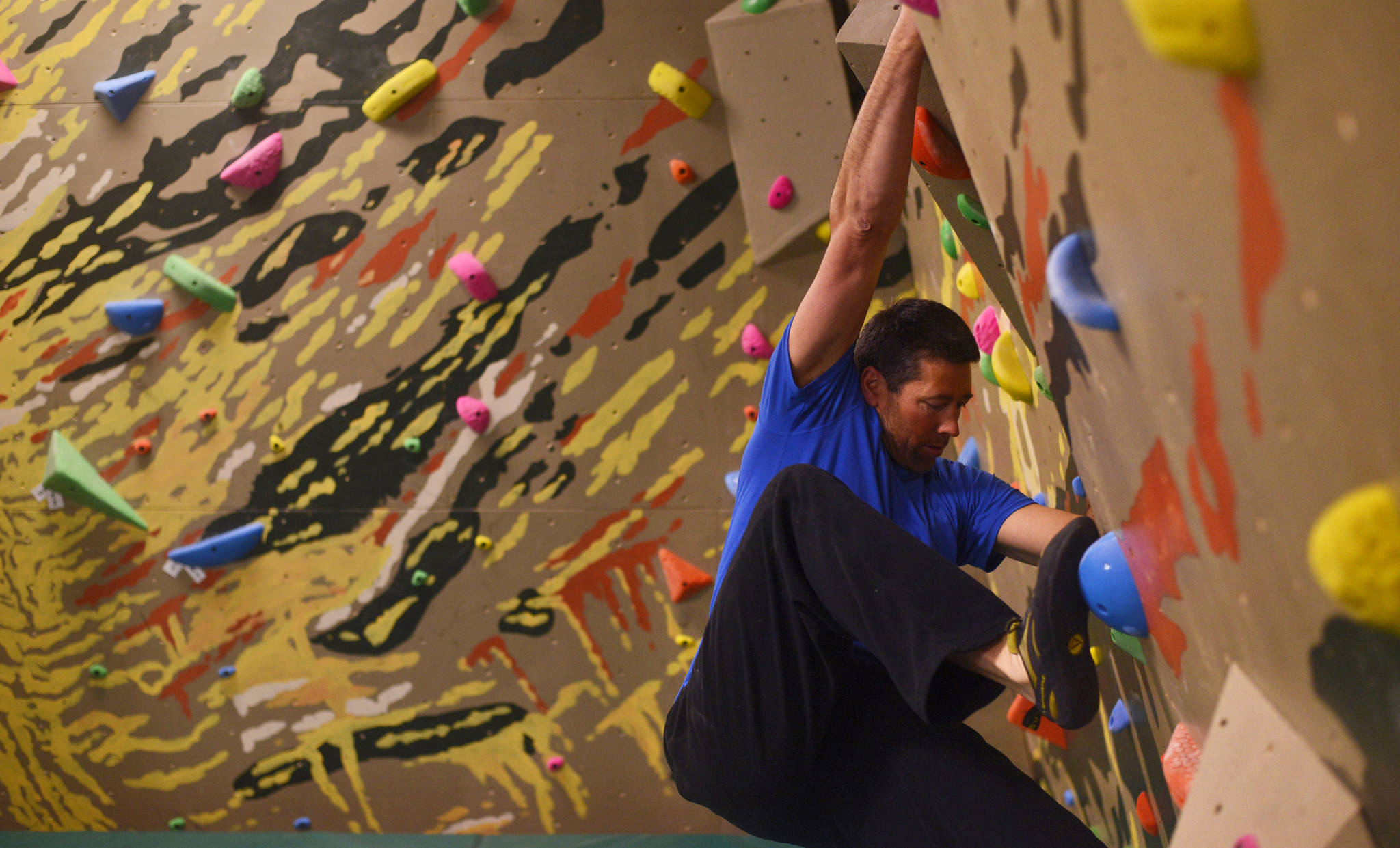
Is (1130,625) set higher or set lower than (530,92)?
lower

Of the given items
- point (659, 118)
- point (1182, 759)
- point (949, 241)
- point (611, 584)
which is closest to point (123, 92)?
point (659, 118)

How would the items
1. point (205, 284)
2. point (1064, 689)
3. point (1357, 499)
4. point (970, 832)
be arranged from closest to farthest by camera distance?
point (1357, 499) → point (1064, 689) → point (970, 832) → point (205, 284)

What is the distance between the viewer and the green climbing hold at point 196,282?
2957 mm

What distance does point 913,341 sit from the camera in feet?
5.31

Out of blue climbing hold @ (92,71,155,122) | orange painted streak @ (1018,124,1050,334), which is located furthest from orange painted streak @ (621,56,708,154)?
orange painted streak @ (1018,124,1050,334)

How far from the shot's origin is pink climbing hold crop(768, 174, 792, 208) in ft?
9.53

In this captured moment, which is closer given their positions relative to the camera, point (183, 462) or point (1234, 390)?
point (1234, 390)

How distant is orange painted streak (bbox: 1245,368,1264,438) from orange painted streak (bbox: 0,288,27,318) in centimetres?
334

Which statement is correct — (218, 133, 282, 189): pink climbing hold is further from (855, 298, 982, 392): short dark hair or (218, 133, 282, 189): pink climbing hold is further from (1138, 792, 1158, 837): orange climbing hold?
(1138, 792, 1158, 837): orange climbing hold

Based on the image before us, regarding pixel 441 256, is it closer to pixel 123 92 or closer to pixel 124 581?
pixel 123 92

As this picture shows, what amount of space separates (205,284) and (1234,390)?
9.61 ft

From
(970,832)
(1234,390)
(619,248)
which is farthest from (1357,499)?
(619,248)

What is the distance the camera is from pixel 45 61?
303 cm

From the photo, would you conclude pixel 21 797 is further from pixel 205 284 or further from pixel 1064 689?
pixel 1064 689
